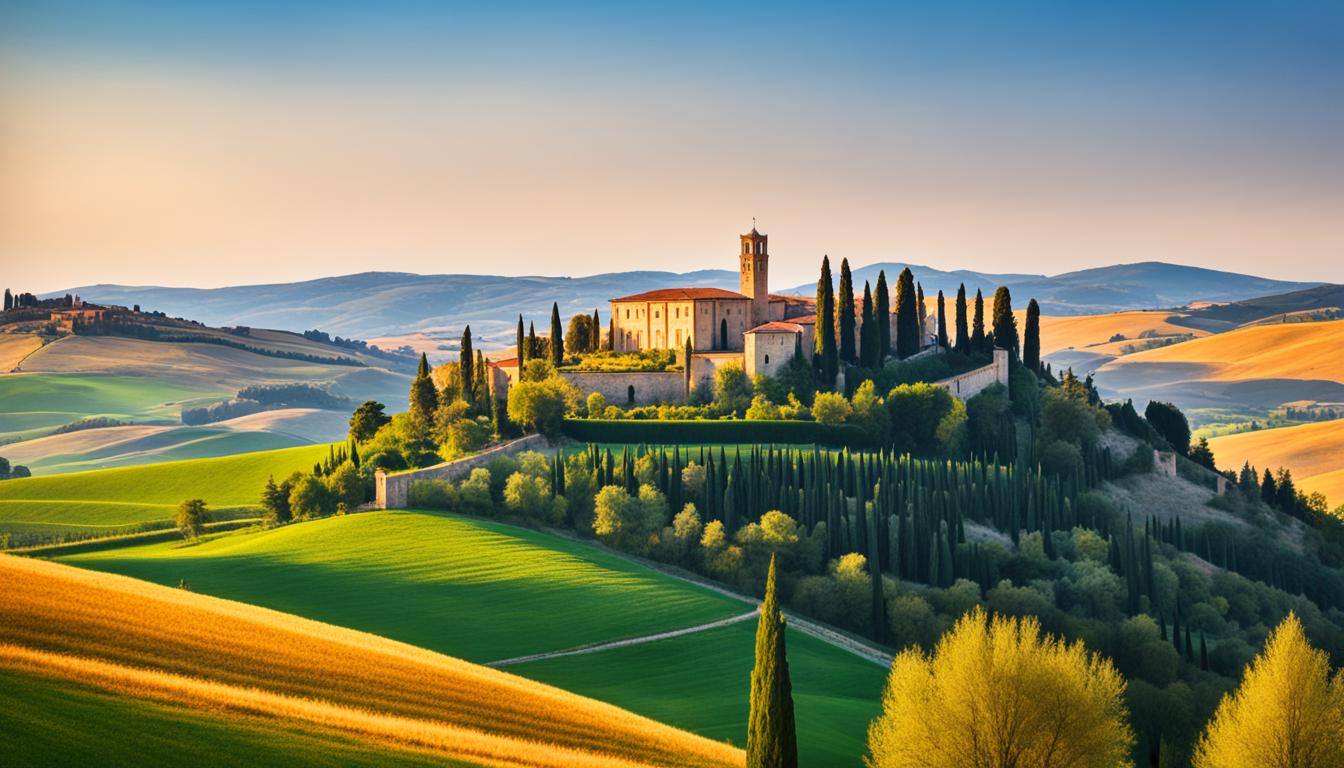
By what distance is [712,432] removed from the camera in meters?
81.2

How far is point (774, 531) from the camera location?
66.6 meters

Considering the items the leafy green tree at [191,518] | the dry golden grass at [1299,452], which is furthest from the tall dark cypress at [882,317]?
the dry golden grass at [1299,452]

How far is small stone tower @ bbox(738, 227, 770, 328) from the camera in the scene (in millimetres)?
95312

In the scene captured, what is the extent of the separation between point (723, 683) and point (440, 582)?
48.5 ft

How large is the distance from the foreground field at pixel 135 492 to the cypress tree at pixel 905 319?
41057mm

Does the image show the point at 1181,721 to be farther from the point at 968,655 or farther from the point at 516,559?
the point at 516,559

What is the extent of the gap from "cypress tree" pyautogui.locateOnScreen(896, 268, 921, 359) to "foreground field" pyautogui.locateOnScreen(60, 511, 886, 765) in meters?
36.5

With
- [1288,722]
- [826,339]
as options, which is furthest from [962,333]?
[1288,722]

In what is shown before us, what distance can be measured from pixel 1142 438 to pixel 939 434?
21.0m

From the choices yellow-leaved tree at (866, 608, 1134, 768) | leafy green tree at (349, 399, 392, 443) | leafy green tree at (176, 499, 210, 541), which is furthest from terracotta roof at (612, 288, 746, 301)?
yellow-leaved tree at (866, 608, 1134, 768)

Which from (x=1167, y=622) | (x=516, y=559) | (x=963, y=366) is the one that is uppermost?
(x=963, y=366)

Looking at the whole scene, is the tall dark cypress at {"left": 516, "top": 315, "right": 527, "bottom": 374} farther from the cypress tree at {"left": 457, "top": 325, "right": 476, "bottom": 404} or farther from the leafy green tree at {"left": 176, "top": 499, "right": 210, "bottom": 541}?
the leafy green tree at {"left": 176, "top": 499, "right": 210, "bottom": 541}

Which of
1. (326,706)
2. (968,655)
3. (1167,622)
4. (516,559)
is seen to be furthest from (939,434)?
(326,706)

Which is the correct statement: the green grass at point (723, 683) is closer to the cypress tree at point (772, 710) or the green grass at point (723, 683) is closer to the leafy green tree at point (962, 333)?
the cypress tree at point (772, 710)
